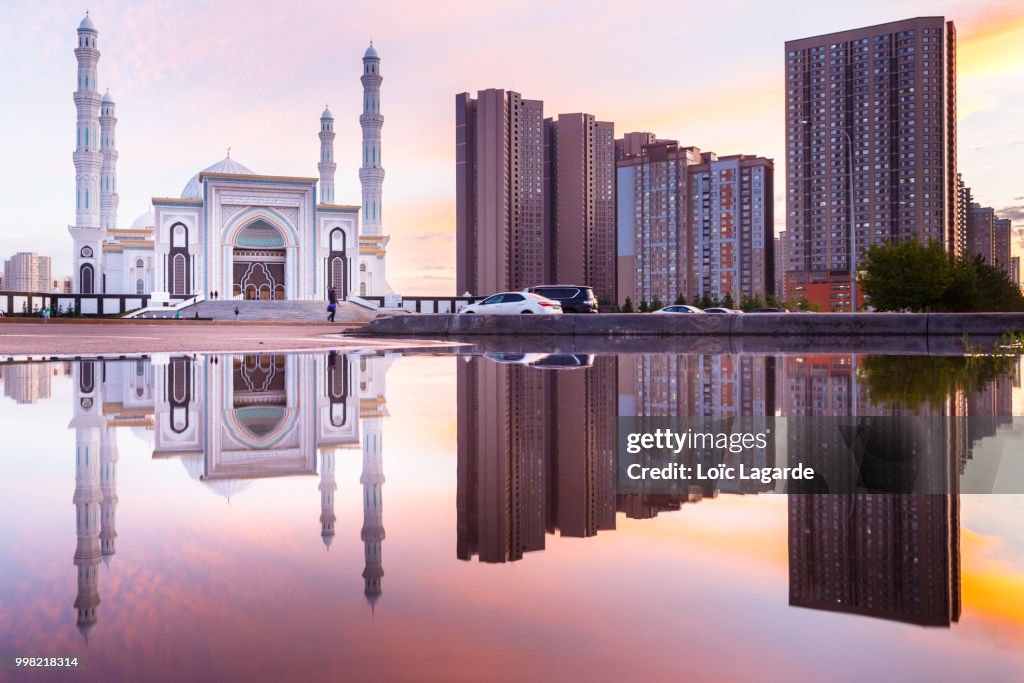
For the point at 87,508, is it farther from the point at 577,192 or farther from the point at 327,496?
the point at 577,192

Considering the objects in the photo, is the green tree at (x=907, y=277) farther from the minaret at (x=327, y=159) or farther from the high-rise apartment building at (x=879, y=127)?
the minaret at (x=327, y=159)

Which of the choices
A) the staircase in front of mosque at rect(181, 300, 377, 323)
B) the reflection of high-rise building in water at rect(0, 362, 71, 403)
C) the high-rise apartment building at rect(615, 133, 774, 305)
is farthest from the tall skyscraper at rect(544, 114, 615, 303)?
the reflection of high-rise building in water at rect(0, 362, 71, 403)

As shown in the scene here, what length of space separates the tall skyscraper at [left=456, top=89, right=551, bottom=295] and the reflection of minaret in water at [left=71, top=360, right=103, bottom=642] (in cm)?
7350

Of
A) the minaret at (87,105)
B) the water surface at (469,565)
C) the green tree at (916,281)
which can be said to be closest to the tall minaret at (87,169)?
the minaret at (87,105)

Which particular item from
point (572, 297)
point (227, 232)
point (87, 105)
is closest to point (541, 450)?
point (572, 297)

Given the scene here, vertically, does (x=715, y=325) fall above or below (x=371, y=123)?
below

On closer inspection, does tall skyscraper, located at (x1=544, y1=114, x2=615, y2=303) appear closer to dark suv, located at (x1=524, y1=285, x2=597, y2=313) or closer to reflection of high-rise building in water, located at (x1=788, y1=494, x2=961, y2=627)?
dark suv, located at (x1=524, y1=285, x2=597, y2=313)

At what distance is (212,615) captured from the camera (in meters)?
1.32

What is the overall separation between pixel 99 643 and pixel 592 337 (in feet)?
43.1

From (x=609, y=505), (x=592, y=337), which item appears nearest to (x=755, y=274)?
(x=592, y=337)

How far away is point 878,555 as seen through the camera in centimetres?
163

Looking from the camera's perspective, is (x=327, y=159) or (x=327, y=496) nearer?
(x=327, y=496)

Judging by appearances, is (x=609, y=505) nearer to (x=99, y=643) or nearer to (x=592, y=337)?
(x=99, y=643)

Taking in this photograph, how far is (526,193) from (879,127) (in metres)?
33.4
